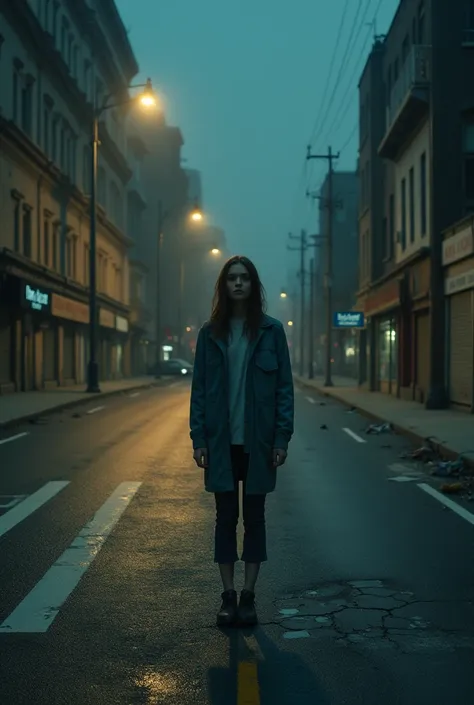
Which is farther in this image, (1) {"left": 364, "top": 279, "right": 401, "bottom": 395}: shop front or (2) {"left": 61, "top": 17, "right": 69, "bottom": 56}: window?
(2) {"left": 61, "top": 17, "right": 69, "bottom": 56}: window

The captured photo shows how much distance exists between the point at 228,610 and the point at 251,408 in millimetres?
1200

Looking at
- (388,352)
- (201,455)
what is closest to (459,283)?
(388,352)

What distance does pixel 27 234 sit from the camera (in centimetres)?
3525

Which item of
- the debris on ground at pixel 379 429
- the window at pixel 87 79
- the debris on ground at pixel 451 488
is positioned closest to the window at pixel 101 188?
the window at pixel 87 79

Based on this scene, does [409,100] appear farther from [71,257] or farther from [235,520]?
[235,520]

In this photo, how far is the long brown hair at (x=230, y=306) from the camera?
5.62 m

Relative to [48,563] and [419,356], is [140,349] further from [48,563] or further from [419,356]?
[48,563]

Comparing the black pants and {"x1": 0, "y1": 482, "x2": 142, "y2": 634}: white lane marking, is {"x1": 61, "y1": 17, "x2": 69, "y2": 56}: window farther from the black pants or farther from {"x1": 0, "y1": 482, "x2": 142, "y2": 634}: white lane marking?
the black pants

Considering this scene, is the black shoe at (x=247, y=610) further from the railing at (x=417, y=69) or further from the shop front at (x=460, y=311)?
the railing at (x=417, y=69)

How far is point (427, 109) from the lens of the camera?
26.9 m

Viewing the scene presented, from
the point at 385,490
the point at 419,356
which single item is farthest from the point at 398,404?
the point at 385,490

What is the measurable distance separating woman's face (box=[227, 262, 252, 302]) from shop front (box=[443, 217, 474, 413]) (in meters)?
17.3

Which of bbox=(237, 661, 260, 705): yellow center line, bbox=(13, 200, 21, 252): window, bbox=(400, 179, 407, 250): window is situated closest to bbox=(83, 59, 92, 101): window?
bbox=(13, 200, 21, 252): window

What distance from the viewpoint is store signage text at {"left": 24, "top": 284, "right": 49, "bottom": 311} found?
32.5 metres
